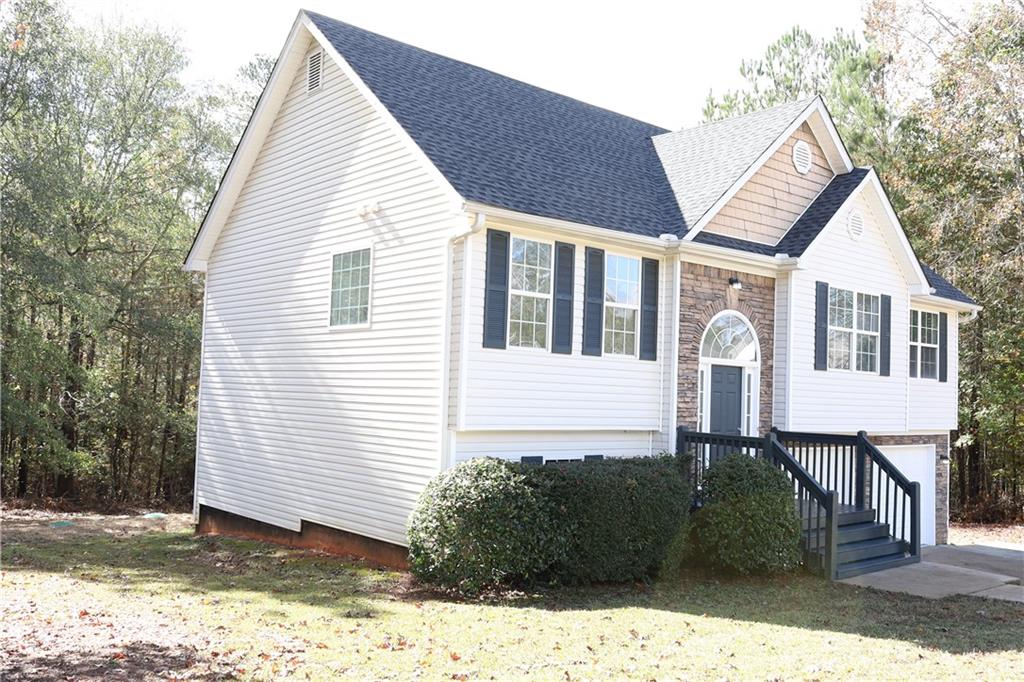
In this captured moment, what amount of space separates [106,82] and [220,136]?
11.1ft

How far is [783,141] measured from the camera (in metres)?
14.5

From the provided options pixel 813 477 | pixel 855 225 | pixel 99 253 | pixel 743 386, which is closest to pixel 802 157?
pixel 855 225

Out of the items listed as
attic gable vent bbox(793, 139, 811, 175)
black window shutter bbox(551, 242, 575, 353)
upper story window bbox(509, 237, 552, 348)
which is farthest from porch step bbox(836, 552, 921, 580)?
attic gable vent bbox(793, 139, 811, 175)

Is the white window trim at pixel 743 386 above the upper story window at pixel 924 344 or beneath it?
beneath

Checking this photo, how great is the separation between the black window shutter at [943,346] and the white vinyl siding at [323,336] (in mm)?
12172

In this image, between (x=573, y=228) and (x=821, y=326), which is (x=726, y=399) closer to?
(x=821, y=326)

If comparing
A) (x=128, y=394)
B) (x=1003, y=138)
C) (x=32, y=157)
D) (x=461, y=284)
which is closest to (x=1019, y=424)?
(x=1003, y=138)

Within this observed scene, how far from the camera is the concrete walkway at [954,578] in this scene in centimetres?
1060

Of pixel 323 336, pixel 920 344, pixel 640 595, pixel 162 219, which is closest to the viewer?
pixel 640 595

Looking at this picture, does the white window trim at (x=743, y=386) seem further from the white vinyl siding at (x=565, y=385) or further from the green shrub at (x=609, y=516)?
the green shrub at (x=609, y=516)

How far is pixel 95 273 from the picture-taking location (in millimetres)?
19438

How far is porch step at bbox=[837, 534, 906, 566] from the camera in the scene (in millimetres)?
11576

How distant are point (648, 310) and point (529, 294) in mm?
2127

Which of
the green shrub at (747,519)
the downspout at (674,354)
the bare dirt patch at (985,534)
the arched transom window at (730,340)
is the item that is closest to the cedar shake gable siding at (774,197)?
the downspout at (674,354)
